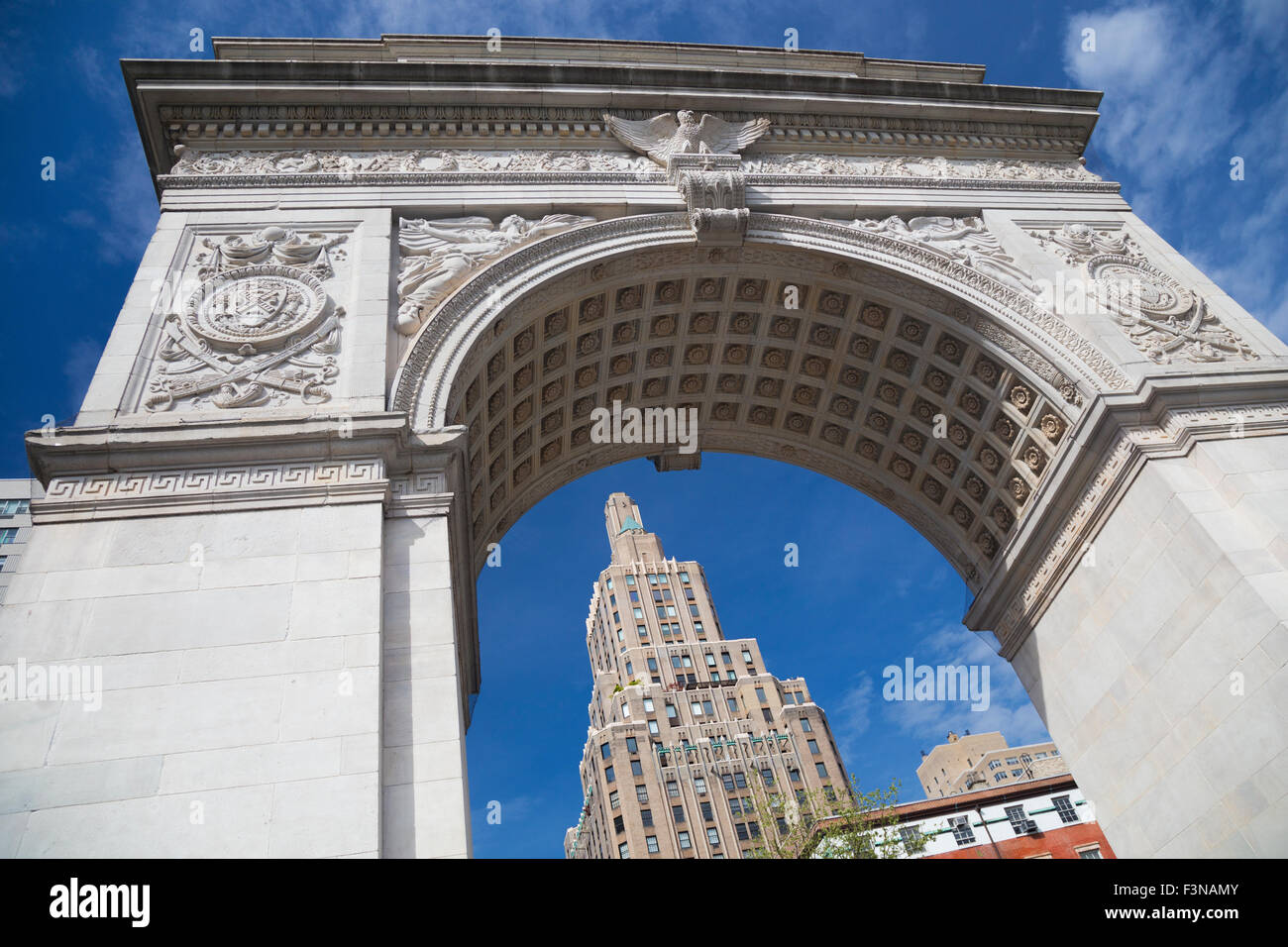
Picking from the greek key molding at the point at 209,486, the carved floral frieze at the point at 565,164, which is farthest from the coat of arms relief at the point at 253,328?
the carved floral frieze at the point at 565,164

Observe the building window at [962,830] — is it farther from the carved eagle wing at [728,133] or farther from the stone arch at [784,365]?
the carved eagle wing at [728,133]

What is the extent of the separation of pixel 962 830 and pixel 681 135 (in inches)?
1761

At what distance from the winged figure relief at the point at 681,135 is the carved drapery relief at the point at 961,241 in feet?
9.57

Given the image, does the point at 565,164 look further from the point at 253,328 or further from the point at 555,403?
the point at 253,328

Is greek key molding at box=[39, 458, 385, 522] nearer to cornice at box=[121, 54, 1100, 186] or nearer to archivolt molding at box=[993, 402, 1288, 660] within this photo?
cornice at box=[121, 54, 1100, 186]

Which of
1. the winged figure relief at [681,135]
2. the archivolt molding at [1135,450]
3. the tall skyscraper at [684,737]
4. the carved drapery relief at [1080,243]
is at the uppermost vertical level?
the tall skyscraper at [684,737]

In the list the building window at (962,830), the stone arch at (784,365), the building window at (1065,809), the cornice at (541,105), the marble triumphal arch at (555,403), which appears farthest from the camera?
the building window at (962,830)

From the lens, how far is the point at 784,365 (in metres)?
17.5

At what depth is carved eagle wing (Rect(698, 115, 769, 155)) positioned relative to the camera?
17188mm

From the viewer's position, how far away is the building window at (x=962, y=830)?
48.1 meters

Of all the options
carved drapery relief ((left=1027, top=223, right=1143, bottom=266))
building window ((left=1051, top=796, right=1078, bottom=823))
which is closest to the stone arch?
carved drapery relief ((left=1027, top=223, right=1143, bottom=266))

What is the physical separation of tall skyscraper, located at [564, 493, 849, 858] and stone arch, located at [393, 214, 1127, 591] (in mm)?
50837
